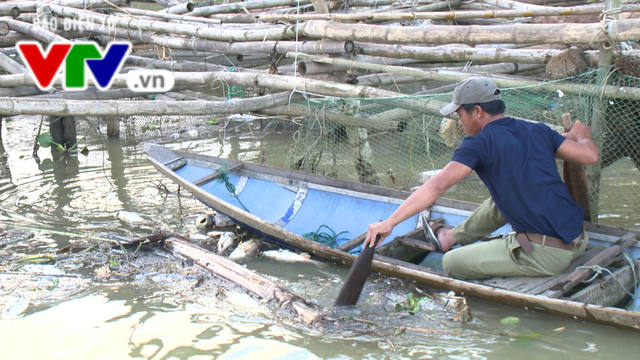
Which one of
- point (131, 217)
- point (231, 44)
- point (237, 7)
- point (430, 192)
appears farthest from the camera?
point (237, 7)

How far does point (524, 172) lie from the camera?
11.7ft

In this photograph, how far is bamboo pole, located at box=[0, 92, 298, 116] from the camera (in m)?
5.45

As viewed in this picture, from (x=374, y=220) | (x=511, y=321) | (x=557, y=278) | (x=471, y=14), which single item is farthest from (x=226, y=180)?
(x=557, y=278)

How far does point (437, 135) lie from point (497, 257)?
2.46 meters

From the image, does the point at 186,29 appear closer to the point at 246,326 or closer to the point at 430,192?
the point at 246,326

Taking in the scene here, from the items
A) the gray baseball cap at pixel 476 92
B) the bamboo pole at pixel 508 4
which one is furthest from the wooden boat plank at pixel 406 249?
the bamboo pole at pixel 508 4

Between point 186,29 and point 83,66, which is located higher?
point 186,29

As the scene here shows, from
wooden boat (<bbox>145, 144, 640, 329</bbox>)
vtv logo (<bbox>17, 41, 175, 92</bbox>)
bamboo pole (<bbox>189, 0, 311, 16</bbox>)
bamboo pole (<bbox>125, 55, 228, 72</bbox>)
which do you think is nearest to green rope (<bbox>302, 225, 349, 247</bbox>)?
wooden boat (<bbox>145, 144, 640, 329</bbox>)

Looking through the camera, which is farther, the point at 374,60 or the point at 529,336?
the point at 374,60

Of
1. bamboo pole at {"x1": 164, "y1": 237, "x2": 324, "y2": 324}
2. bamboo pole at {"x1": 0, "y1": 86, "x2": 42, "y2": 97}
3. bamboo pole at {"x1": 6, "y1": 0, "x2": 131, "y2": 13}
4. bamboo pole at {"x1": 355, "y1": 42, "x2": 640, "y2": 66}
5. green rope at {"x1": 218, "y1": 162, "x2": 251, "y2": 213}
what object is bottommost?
bamboo pole at {"x1": 164, "y1": 237, "x2": 324, "y2": 324}

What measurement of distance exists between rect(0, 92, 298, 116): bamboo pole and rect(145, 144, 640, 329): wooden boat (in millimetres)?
639

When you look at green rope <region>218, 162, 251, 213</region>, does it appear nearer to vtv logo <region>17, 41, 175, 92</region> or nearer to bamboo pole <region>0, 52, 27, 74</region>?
vtv logo <region>17, 41, 175, 92</region>

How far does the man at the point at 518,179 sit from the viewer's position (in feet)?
11.5

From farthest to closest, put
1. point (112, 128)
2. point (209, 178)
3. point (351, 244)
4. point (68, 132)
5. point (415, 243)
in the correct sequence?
point (112, 128)
point (68, 132)
point (209, 178)
point (351, 244)
point (415, 243)
